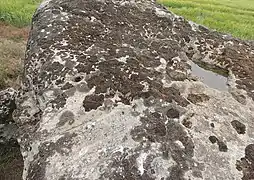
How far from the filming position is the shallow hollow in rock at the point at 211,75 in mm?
7465

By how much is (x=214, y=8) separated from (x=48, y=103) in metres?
23.0

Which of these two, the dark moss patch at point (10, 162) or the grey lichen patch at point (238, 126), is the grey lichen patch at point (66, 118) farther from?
the dark moss patch at point (10, 162)

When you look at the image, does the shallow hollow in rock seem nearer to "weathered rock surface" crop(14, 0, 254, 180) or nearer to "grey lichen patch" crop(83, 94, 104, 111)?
"weathered rock surface" crop(14, 0, 254, 180)

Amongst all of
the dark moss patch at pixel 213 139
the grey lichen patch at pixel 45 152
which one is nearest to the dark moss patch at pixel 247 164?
the dark moss patch at pixel 213 139

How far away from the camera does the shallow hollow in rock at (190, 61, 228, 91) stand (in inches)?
294

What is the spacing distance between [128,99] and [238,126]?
4.92 ft

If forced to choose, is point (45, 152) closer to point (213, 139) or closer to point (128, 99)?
point (128, 99)

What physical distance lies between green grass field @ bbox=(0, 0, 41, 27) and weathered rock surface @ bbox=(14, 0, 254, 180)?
1088cm

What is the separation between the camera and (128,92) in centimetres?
665

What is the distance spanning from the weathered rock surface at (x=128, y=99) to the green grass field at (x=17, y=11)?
35.7ft

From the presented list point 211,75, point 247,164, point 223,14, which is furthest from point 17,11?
point 247,164

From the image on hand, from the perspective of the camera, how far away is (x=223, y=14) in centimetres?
2553

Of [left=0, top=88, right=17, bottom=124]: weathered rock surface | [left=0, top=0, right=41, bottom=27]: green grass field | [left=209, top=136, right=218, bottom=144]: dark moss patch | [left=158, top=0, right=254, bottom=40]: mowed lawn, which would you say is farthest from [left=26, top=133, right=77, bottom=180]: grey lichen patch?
[left=158, top=0, right=254, bottom=40]: mowed lawn

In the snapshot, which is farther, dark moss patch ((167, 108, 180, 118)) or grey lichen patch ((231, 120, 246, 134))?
grey lichen patch ((231, 120, 246, 134))
